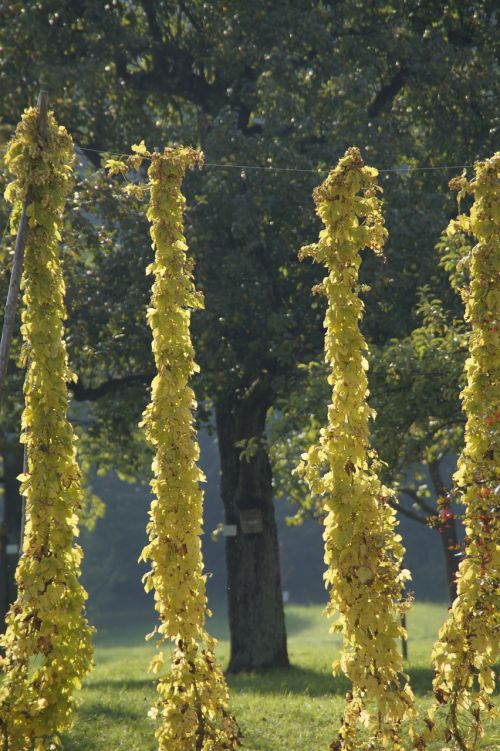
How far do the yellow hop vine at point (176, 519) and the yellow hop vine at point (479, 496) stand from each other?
6.31 ft

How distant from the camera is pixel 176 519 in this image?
9773mm

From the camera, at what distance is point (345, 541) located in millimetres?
9133

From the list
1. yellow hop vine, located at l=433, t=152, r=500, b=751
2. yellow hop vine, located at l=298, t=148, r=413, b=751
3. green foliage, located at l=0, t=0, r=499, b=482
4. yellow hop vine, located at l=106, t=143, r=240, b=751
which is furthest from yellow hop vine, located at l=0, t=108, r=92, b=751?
green foliage, located at l=0, t=0, r=499, b=482

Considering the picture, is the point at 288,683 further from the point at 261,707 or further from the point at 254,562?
the point at 254,562

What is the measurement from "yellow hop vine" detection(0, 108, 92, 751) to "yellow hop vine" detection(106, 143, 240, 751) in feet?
2.33

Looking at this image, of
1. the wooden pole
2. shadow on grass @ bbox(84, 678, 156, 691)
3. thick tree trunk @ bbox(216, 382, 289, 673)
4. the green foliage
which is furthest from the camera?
thick tree trunk @ bbox(216, 382, 289, 673)

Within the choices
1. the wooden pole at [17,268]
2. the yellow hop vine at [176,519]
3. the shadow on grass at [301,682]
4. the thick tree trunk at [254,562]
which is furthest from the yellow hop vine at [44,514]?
the thick tree trunk at [254,562]

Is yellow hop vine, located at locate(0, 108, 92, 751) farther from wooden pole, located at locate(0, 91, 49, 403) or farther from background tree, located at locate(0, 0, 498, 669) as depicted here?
background tree, located at locate(0, 0, 498, 669)

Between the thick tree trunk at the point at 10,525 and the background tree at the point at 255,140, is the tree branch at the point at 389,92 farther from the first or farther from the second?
the thick tree trunk at the point at 10,525

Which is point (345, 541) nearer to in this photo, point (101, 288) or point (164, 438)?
point (164, 438)

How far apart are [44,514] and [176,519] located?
1.12 m

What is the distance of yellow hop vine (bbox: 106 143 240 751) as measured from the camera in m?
9.56

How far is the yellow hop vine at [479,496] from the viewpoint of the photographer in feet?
30.1

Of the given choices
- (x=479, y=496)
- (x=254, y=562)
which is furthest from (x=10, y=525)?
(x=479, y=496)
